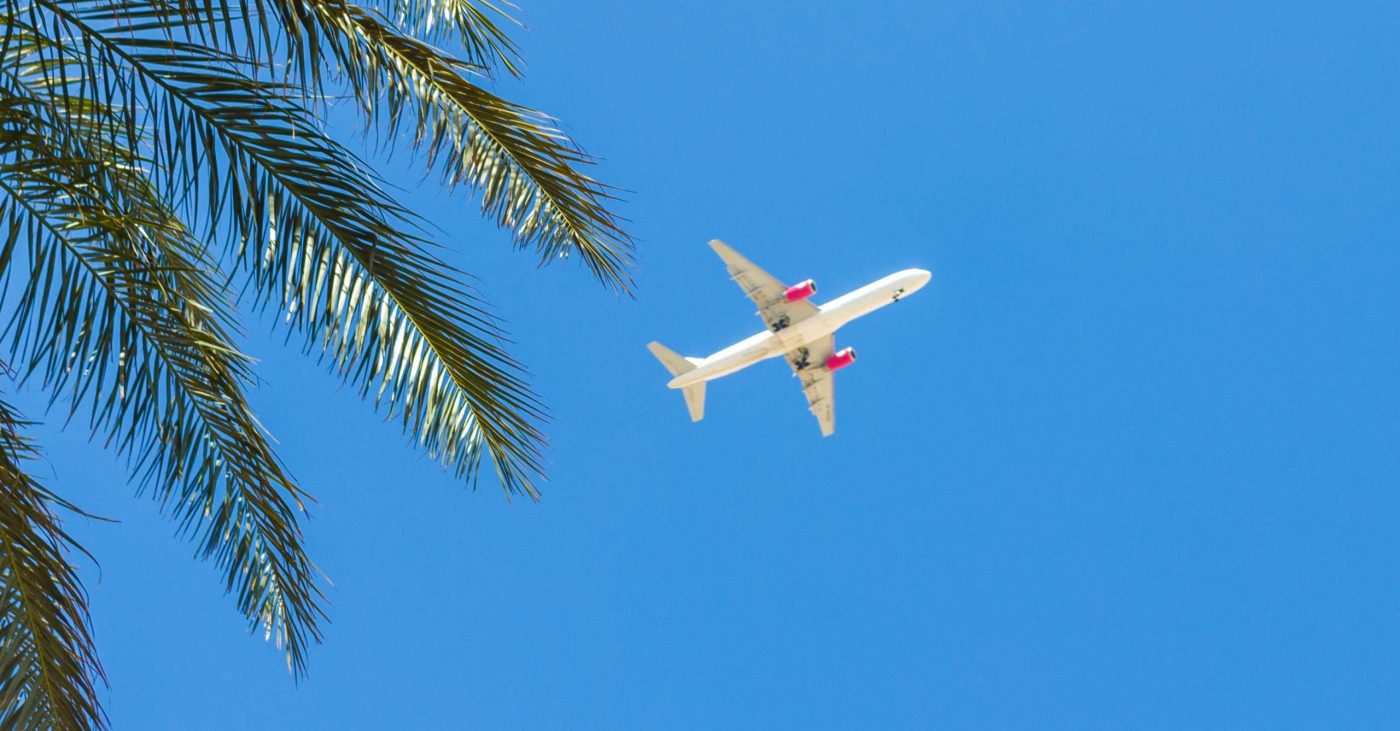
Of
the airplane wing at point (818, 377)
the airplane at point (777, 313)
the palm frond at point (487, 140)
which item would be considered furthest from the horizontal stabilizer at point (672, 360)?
the palm frond at point (487, 140)

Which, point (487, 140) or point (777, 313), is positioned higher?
point (777, 313)

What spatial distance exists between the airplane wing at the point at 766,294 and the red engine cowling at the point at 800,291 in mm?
123

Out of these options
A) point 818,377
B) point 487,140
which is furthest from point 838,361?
point 487,140

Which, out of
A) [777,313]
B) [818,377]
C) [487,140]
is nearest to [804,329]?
[777,313]

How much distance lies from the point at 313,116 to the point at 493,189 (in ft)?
5.32

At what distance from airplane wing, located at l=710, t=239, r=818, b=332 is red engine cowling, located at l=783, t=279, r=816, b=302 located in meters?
0.12

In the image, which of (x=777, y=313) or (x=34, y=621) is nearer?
(x=34, y=621)

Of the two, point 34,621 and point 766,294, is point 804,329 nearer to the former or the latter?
point 766,294

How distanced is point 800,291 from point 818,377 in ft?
17.0

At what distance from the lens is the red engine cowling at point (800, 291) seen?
34062 mm

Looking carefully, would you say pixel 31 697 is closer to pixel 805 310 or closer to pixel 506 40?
pixel 506 40

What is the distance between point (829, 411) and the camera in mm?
39156

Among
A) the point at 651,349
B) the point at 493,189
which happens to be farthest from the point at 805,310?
the point at 493,189

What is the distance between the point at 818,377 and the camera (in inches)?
1516
